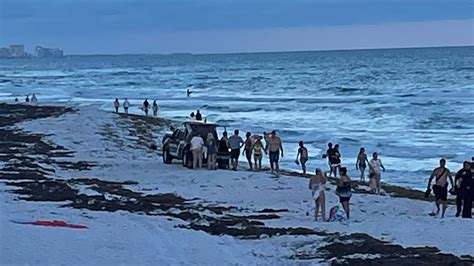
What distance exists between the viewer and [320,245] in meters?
16.0

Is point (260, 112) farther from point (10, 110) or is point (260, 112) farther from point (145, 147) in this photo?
point (145, 147)

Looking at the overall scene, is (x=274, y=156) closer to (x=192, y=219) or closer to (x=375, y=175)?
(x=375, y=175)

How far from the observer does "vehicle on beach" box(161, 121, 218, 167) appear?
28.4 m

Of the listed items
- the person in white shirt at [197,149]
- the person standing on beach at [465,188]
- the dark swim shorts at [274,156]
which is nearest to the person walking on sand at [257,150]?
the dark swim shorts at [274,156]

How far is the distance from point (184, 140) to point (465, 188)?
474 inches

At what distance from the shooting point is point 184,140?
29125 mm

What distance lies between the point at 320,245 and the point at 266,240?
1121mm

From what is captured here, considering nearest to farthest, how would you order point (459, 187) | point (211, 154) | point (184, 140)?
point (459, 187) < point (211, 154) < point (184, 140)

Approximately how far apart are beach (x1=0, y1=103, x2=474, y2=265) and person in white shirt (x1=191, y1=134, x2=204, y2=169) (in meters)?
0.51

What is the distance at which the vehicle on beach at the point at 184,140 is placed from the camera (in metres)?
28.4

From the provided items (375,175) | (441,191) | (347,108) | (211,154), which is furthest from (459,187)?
(347,108)

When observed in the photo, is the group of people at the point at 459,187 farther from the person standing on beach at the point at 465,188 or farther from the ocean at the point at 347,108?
the ocean at the point at 347,108

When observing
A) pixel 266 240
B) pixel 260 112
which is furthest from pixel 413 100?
pixel 266 240

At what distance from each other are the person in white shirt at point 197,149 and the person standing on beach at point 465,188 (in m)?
10.2
